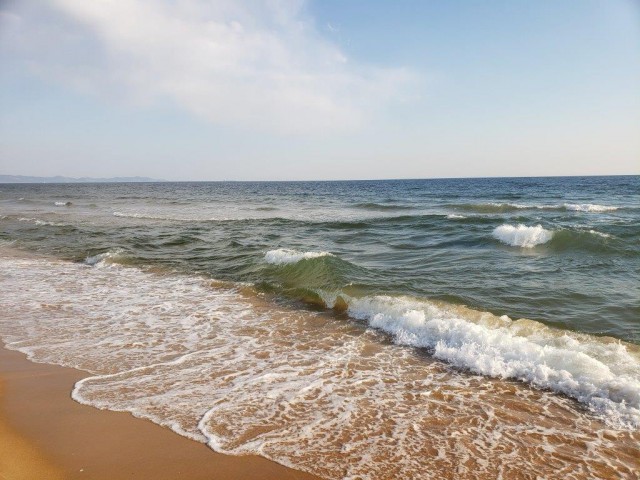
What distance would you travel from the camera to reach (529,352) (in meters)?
5.72

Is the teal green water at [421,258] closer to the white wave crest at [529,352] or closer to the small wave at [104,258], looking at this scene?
the small wave at [104,258]

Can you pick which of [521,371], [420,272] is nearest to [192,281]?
[420,272]

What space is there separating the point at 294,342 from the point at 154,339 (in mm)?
2281

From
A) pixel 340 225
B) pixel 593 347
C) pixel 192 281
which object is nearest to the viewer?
pixel 593 347

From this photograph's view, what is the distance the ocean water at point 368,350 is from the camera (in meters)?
3.83

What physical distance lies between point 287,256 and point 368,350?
650cm

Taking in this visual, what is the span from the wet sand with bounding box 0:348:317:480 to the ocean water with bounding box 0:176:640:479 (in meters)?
0.17

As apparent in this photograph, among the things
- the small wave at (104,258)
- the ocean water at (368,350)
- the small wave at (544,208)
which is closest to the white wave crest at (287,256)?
the ocean water at (368,350)

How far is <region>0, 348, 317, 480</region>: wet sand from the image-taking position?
331 centimetres

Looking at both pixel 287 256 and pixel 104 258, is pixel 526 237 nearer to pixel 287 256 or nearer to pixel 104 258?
pixel 287 256

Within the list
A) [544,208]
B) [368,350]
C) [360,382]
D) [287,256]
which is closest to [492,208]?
[544,208]

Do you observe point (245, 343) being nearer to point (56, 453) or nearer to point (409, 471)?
point (56, 453)

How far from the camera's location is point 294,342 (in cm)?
655

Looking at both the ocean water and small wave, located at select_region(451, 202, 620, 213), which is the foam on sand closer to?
the ocean water
